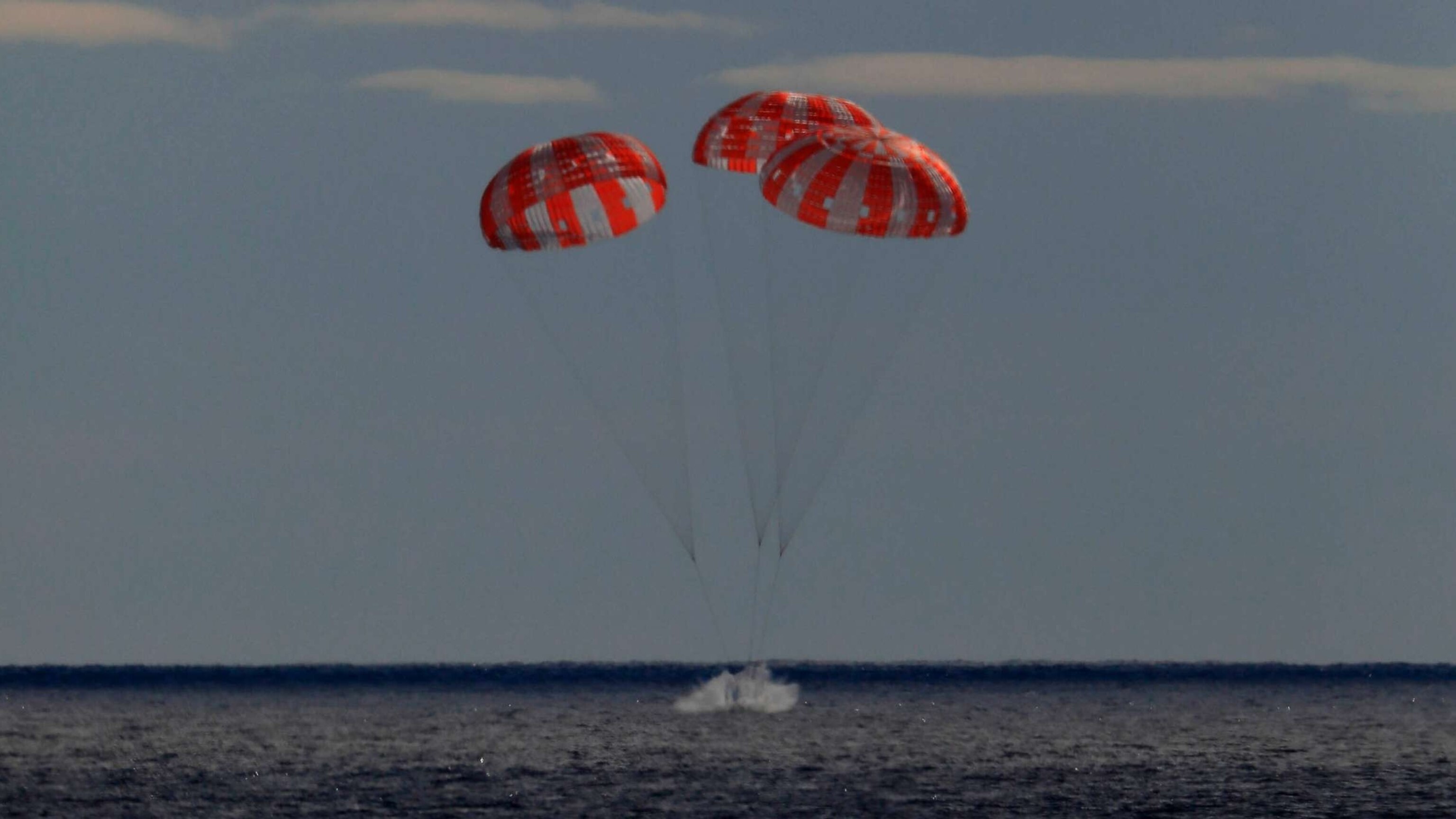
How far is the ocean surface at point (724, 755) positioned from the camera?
4462 centimetres

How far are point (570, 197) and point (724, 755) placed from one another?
2251 centimetres

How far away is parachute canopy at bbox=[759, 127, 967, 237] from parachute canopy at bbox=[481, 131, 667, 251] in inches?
110

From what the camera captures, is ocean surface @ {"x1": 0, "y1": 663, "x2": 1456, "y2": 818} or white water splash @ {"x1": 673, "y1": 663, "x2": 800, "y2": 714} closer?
ocean surface @ {"x1": 0, "y1": 663, "x2": 1456, "y2": 818}

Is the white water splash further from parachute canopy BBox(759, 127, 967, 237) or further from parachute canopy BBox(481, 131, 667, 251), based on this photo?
parachute canopy BBox(759, 127, 967, 237)

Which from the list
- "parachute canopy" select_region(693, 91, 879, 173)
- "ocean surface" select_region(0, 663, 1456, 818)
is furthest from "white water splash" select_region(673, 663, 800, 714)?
"parachute canopy" select_region(693, 91, 879, 173)

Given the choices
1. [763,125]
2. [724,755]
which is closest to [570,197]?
[763,125]

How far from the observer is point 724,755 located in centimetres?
5581

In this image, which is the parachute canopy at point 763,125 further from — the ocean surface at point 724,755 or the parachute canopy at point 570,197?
the ocean surface at point 724,755

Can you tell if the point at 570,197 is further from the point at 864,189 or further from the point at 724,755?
the point at 724,755

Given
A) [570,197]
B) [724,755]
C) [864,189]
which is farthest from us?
[724,755]

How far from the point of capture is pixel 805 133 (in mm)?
38344

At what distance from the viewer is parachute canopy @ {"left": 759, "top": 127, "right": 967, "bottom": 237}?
35.8 meters

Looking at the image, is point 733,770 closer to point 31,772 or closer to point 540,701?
point 31,772

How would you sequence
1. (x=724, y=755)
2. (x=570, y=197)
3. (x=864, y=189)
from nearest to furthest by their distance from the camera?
1. (x=864, y=189)
2. (x=570, y=197)
3. (x=724, y=755)
